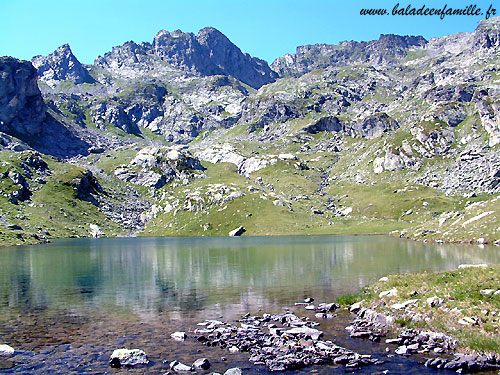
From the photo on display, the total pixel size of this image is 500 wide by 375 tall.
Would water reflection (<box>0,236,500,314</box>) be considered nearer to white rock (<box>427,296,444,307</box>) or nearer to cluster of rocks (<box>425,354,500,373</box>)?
white rock (<box>427,296,444,307</box>)

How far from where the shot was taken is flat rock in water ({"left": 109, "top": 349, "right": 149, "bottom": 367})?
74.7ft

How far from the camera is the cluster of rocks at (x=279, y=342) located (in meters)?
22.4

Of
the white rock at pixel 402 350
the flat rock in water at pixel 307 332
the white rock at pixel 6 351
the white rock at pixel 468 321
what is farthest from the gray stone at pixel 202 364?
the white rock at pixel 468 321

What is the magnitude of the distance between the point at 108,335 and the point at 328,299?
22816 millimetres

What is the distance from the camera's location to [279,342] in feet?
83.6

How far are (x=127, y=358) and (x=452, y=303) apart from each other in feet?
79.1

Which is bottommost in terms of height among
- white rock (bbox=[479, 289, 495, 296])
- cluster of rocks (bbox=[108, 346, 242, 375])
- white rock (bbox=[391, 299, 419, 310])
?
cluster of rocks (bbox=[108, 346, 242, 375])

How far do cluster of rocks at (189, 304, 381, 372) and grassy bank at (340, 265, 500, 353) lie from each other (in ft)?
22.2

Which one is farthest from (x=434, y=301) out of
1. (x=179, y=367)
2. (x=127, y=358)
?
(x=127, y=358)

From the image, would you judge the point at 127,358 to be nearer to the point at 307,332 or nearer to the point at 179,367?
the point at 179,367

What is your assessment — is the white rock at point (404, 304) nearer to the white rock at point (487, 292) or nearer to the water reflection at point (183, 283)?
the white rock at point (487, 292)

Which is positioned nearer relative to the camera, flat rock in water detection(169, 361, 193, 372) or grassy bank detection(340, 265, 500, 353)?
flat rock in water detection(169, 361, 193, 372)

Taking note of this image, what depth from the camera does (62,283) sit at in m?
56.4

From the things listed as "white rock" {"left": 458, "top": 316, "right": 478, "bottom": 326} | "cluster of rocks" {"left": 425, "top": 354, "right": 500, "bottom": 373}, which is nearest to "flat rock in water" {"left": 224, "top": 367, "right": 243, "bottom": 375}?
"cluster of rocks" {"left": 425, "top": 354, "right": 500, "bottom": 373}
